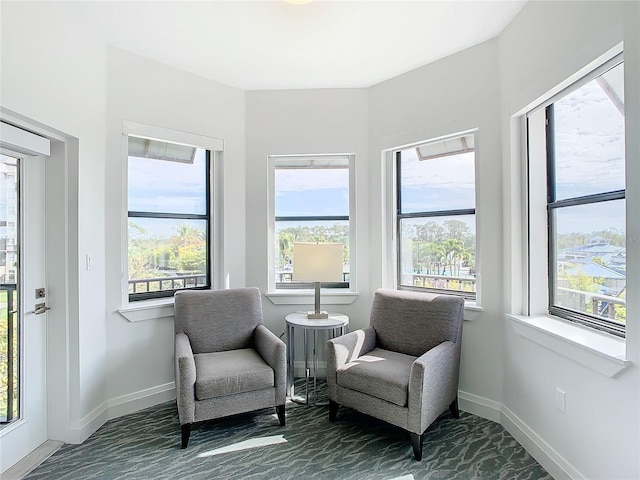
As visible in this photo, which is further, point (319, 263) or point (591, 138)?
point (319, 263)

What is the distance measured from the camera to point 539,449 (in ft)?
7.18

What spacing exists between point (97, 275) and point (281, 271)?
155cm

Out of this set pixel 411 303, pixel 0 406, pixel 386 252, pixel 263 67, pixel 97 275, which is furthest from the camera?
pixel 386 252

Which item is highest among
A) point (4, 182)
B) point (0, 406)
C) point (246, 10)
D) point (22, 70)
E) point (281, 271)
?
point (246, 10)

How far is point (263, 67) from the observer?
120 inches

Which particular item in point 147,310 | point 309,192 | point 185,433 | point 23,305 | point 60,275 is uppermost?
point 309,192

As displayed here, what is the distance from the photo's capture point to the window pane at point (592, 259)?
1.87 metres

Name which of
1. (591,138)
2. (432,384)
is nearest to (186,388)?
(432,384)

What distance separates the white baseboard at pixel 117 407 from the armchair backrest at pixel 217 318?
53 centimetres

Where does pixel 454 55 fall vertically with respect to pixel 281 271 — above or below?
above

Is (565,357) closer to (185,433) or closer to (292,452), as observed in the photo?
(292,452)

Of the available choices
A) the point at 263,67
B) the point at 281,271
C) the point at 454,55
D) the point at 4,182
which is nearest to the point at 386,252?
the point at 281,271

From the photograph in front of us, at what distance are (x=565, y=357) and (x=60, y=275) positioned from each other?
3054 millimetres

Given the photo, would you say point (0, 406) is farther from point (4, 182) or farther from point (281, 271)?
point (281, 271)
